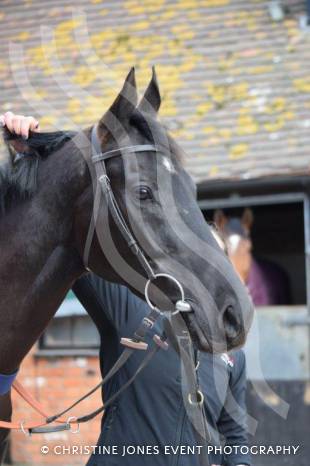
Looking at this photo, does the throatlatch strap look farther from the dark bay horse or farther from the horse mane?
the horse mane

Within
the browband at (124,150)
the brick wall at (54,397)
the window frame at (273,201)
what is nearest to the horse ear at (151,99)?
the browband at (124,150)

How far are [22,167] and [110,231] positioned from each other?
432 mm

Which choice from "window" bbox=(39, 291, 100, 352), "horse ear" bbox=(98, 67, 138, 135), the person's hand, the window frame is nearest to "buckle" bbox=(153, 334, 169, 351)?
"horse ear" bbox=(98, 67, 138, 135)

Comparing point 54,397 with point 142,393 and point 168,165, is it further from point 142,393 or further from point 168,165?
point 168,165

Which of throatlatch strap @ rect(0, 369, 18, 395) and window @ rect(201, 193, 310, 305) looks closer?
throatlatch strap @ rect(0, 369, 18, 395)

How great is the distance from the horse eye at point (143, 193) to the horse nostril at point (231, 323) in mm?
481

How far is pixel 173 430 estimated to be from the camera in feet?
10.6

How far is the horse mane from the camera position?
9.81 ft

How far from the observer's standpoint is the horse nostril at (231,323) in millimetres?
2729

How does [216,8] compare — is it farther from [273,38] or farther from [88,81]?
[88,81]

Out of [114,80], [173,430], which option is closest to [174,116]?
[114,80]

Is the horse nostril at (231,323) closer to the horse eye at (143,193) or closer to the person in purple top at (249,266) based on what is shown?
the horse eye at (143,193)

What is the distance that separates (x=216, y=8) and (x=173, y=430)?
702 cm

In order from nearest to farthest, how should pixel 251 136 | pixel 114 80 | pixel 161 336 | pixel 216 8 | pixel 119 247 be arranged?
pixel 119 247
pixel 161 336
pixel 251 136
pixel 114 80
pixel 216 8
